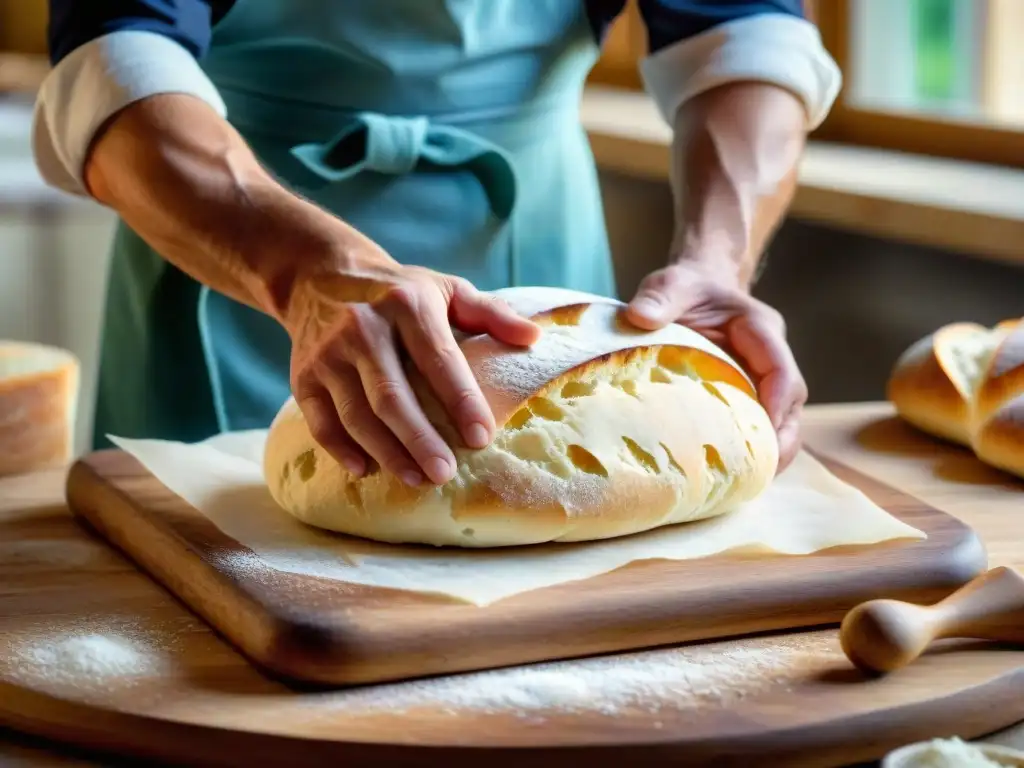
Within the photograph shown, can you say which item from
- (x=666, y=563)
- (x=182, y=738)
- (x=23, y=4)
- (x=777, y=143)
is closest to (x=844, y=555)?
(x=666, y=563)

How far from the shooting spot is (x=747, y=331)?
3.93ft

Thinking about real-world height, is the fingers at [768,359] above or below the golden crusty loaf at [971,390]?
above

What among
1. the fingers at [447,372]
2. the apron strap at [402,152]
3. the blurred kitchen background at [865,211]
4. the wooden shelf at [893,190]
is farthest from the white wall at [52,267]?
the fingers at [447,372]

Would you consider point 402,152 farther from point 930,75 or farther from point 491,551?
point 930,75

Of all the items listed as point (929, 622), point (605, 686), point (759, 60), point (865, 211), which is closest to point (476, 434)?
point (605, 686)

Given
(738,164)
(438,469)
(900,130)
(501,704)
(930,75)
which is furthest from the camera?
(930,75)

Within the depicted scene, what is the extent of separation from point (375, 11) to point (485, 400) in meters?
0.59

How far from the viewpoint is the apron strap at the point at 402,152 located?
4.61ft

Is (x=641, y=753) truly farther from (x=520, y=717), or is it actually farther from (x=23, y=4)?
(x=23, y=4)

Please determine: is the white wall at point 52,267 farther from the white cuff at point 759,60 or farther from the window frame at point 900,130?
the white cuff at point 759,60

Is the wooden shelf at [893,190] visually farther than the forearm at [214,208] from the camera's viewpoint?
Yes

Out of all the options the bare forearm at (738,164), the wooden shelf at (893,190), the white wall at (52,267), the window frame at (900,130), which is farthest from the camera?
the white wall at (52,267)

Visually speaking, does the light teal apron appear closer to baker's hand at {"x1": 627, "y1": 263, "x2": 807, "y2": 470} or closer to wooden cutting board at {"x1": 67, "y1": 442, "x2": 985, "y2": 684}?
baker's hand at {"x1": 627, "y1": 263, "x2": 807, "y2": 470}

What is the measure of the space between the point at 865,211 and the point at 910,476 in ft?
3.29
